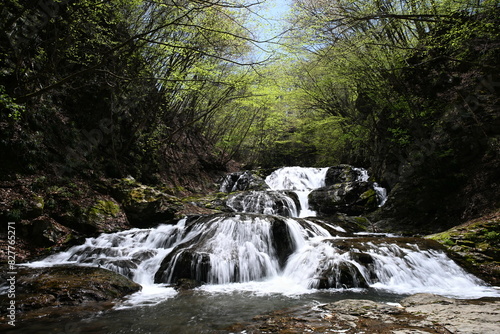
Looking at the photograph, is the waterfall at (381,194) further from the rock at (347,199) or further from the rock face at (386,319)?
the rock face at (386,319)

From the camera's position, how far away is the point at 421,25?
429 inches

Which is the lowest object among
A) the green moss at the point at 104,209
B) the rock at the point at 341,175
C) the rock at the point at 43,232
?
the rock at the point at 43,232

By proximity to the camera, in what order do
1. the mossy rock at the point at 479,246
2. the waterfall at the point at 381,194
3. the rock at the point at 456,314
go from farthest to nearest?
1. the waterfall at the point at 381,194
2. the mossy rock at the point at 479,246
3. the rock at the point at 456,314

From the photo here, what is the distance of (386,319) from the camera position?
129 inches

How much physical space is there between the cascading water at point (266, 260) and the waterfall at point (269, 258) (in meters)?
0.02

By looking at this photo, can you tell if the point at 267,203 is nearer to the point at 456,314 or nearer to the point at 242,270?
the point at 242,270

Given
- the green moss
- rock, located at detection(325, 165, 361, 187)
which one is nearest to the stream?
the green moss

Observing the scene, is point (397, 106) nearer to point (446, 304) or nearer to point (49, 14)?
point (446, 304)

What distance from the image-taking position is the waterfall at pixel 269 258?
6.21 meters

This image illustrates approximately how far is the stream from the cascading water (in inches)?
0.9

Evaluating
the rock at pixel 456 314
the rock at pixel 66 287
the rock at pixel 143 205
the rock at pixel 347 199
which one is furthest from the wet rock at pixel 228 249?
the rock at pixel 347 199

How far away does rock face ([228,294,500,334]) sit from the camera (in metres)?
2.87

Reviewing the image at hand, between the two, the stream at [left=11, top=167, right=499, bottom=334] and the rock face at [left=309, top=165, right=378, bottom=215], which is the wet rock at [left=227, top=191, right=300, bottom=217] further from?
the stream at [left=11, top=167, right=499, bottom=334]

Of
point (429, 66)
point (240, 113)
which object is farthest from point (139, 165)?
point (429, 66)
